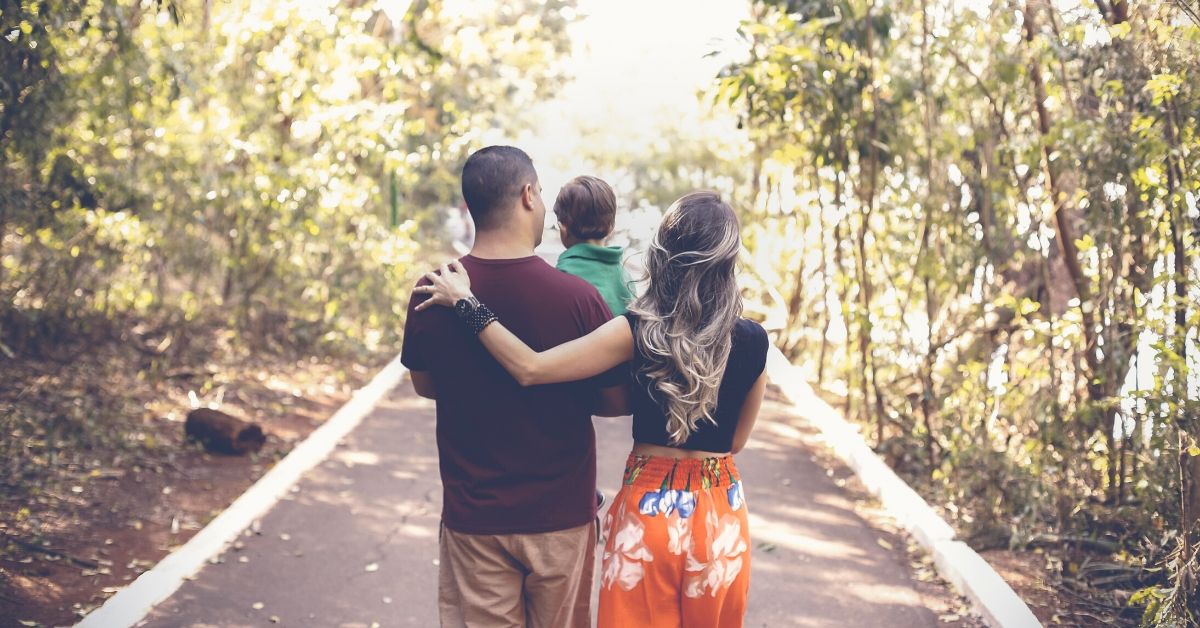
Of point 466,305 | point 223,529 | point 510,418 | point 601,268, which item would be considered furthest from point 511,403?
point 223,529

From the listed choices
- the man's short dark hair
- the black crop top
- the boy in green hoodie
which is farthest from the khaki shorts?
the boy in green hoodie

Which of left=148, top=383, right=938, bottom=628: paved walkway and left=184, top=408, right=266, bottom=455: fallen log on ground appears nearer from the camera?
left=148, top=383, right=938, bottom=628: paved walkway

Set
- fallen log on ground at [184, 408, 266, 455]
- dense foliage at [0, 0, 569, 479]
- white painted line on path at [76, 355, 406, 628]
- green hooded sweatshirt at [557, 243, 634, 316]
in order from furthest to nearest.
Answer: fallen log on ground at [184, 408, 266, 455]
dense foliage at [0, 0, 569, 479]
white painted line on path at [76, 355, 406, 628]
green hooded sweatshirt at [557, 243, 634, 316]

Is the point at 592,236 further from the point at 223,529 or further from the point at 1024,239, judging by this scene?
the point at 1024,239

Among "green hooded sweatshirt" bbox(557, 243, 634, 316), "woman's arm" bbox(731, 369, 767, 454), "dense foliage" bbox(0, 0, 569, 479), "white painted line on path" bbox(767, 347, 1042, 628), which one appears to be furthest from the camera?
"dense foliage" bbox(0, 0, 569, 479)

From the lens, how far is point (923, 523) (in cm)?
705

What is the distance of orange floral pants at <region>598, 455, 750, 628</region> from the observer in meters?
3.32

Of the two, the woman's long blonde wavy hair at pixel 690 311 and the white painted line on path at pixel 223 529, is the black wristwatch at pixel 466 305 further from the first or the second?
the white painted line on path at pixel 223 529

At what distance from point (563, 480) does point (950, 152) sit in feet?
20.6

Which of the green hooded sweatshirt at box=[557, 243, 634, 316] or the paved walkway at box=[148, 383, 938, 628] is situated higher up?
the green hooded sweatshirt at box=[557, 243, 634, 316]

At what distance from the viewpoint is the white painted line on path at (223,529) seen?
553 centimetres

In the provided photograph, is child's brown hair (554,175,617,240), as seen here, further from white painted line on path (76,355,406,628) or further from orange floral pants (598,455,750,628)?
white painted line on path (76,355,406,628)

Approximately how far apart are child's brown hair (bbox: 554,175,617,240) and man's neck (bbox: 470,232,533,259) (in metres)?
0.86

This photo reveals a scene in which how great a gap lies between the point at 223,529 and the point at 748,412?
14.4ft
